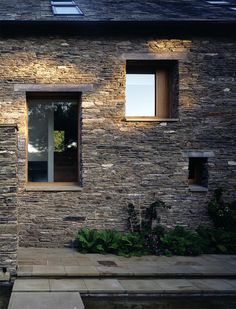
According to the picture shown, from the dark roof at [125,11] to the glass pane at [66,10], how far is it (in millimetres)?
189

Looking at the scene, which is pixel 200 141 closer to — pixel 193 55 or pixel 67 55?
pixel 193 55

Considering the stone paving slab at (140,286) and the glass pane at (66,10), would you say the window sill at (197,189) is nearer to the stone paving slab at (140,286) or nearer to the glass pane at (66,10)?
the stone paving slab at (140,286)

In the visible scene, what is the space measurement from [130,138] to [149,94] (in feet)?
4.72

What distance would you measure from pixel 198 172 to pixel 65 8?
5979 millimetres

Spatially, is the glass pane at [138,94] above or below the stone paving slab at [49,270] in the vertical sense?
above

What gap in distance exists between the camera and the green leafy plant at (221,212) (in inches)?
381

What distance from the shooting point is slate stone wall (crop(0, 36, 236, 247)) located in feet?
31.4

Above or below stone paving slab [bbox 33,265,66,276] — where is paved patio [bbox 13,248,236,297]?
below

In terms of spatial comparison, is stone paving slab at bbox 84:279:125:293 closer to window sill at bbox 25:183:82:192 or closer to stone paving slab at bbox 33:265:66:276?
stone paving slab at bbox 33:265:66:276

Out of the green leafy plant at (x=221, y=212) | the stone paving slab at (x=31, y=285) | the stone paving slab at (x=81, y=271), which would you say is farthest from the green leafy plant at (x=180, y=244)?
the stone paving slab at (x=31, y=285)

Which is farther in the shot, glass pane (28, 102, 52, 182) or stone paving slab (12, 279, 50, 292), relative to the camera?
glass pane (28, 102, 52, 182)

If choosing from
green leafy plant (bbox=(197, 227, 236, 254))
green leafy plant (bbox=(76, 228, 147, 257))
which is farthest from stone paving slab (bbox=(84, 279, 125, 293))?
green leafy plant (bbox=(197, 227, 236, 254))

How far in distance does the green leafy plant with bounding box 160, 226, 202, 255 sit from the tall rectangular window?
2797 mm

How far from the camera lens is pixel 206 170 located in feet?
32.9
